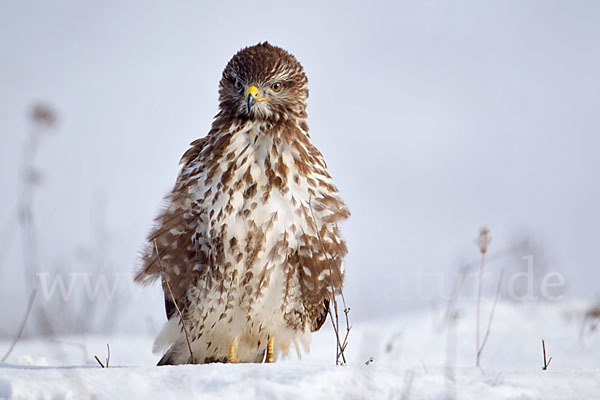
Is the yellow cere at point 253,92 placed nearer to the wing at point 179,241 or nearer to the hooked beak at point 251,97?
the hooked beak at point 251,97

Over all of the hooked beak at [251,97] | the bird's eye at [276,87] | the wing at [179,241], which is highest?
the bird's eye at [276,87]

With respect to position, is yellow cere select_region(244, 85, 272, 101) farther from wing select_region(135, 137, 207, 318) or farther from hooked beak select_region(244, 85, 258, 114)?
wing select_region(135, 137, 207, 318)

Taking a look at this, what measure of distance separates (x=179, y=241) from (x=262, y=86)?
1.17m

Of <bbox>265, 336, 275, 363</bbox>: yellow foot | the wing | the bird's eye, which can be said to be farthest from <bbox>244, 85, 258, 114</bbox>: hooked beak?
<bbox>265, 336, 275, 363</bbox>: yellow foot

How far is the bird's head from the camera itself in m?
3.73

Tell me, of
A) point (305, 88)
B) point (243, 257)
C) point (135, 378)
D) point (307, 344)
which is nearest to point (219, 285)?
point (243, 257)

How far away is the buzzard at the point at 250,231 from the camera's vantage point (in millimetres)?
3350

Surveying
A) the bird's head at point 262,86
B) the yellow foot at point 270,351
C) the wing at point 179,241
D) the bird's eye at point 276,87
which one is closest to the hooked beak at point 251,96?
the bird's head at point 262,86

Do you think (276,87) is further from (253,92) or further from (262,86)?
(253,92)

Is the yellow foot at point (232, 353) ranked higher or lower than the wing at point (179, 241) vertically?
lower

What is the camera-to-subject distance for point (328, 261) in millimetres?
3504

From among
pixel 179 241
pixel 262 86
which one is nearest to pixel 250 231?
pixel 179 241

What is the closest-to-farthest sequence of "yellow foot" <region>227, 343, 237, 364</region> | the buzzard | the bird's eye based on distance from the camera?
the buzzard < "yellow foot" <region>227, 343, 237, 364</region> < the bird's eye

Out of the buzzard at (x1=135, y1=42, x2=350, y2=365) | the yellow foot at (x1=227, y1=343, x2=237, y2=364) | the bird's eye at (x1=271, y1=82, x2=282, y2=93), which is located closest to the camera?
the buzzard at (x1=135, y1=42, x2=350, y2=365)
